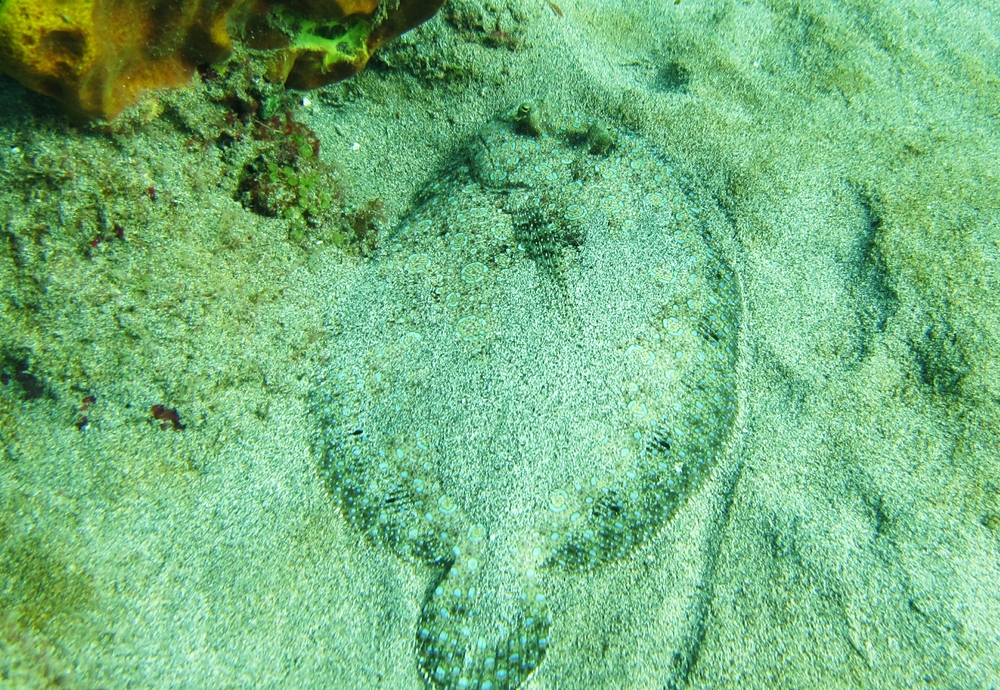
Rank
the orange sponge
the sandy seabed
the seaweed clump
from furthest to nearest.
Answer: the seaweed clump
the sandy seabed
the orange sponge

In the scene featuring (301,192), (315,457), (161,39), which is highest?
(161,39)

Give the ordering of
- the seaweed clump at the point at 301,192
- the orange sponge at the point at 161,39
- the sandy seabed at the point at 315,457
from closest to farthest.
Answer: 1. the orange sponge at the point at 161,39
2. the sandy seabed at the point at 315,457
3. the seaweed clump at the point at 301,192

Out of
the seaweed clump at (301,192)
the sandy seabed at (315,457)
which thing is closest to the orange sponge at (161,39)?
the sandy seabed at (315,457)

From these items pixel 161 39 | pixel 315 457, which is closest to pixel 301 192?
pixel 161 39

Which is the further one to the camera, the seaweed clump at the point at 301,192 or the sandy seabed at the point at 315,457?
the seaweed clump at the point at 301,192

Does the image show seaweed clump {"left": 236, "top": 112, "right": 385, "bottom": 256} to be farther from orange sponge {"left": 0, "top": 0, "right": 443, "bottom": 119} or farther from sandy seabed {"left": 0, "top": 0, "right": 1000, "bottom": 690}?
orange sponge {"left": 0, "top": 0, "right": 443, "bottom": 119}

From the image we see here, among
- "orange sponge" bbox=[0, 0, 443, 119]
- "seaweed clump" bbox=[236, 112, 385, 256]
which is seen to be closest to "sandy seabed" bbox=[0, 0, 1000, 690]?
"seaweed clump" bbox=[236, 112, 385, 256]

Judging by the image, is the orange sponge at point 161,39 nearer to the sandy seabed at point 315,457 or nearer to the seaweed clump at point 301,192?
the sandy seabed at point 315,457

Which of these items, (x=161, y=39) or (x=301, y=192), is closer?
(x=161, y=39)

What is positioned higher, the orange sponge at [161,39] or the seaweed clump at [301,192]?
the orange sponge at [161,39]

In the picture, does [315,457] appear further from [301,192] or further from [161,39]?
[161,39]

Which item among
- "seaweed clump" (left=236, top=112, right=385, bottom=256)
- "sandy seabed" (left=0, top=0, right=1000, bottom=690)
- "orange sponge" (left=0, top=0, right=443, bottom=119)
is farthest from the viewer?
"seaweed clump" (left=236, top=112, right=385, bottom=256)

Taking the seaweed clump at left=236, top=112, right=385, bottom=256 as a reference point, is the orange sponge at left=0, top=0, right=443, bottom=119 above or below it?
above

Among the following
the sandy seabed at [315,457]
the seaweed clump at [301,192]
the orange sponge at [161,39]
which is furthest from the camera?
the seaweed clump at [301,192]
